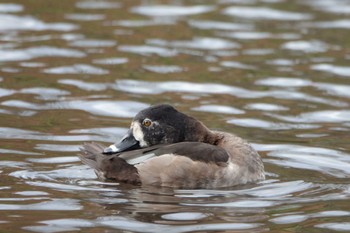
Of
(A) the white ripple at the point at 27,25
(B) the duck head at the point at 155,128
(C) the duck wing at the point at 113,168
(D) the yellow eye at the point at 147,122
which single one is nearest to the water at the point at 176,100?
(A) the white ripple at the point at 27,25

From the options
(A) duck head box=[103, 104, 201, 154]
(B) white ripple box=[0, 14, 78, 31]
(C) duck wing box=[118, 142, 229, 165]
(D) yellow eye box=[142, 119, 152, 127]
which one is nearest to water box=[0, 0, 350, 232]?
(B) white ripple box=[0, 14, 78, 31]

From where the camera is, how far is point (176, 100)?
12.8 m

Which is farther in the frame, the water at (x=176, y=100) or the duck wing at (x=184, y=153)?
the duck wing at (x=184, y=153)

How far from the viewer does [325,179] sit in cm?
967

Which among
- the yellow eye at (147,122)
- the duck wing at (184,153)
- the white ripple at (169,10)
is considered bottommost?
the duck wing at (184,153)

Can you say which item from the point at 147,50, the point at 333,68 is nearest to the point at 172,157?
the point at 333,68

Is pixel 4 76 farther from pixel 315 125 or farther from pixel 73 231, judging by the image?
pixel 73 231

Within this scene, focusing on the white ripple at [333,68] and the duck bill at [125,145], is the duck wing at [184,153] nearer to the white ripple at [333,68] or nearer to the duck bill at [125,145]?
the duck bill at [125,145]

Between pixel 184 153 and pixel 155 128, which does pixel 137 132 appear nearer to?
pixel 155 128

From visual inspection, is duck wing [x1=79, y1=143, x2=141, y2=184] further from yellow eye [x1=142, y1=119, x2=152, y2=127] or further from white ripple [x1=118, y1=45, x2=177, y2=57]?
white ripple [x1=118, y1=45, x2=177, y2=57]

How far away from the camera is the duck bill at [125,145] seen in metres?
9.57

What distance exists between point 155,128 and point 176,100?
3.08 meters

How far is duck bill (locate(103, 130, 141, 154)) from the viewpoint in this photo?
957 centimetres

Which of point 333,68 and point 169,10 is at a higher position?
point 169,10
